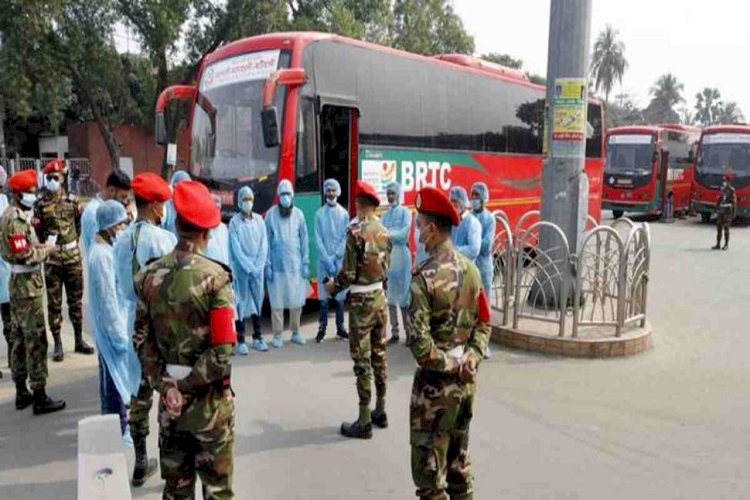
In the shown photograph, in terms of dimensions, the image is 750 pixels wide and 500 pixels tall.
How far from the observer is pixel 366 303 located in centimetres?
455

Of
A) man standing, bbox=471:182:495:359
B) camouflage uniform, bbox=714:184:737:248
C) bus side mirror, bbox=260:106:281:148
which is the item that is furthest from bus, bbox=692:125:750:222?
bus side mirror, bbox=260:106:281:148

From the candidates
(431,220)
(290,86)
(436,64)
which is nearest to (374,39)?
(436,64)

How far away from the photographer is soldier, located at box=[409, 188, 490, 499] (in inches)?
113

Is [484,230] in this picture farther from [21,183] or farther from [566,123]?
[21,183]

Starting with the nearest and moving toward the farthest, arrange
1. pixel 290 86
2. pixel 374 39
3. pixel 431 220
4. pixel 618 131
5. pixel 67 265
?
1. pixel 431 220
2. pixel 67 265
3. pixel 290 86
4. pixel 618 131
5. pixel 374 39

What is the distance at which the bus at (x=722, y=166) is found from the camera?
2055cm

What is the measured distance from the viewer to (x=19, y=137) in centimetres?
3219

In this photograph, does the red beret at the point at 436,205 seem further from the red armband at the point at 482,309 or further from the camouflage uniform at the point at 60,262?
the camouflage uniform at the point at 60,262

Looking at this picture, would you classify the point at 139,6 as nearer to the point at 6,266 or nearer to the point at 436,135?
the point at 436,135

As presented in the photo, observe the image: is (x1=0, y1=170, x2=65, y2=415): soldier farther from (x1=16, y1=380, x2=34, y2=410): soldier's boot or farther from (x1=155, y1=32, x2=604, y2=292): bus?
(x1=155, y1=32, x2=604, y2=292): bus

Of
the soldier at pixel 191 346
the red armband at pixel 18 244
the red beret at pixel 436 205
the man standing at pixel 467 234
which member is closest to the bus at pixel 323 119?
the man standing at pixel 467 234

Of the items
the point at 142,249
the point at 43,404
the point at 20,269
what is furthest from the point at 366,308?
the point at 20,269

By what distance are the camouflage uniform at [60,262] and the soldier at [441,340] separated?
471 centimetres

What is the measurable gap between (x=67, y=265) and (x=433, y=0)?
2523cm
